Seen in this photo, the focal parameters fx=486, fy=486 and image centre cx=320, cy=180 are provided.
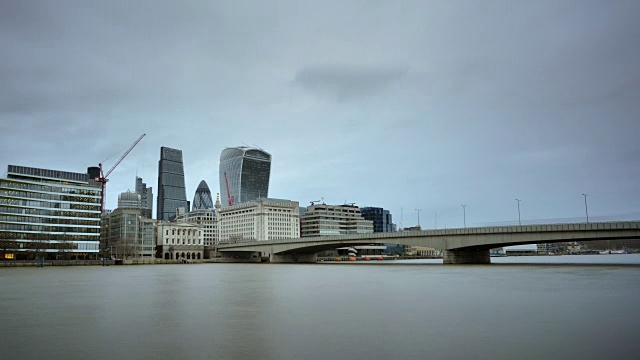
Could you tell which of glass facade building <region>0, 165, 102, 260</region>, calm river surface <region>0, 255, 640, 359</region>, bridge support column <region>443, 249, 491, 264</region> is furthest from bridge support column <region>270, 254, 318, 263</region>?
calm river surface <region>0, 255, 640, 359</region>

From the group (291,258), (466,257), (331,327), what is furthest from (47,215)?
(331,327)

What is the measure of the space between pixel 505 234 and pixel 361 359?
8964 centimetres

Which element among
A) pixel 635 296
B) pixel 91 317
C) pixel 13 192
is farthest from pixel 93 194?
pixel 635 296

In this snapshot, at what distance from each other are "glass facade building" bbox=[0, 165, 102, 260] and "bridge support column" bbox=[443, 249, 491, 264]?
122608 millimetres

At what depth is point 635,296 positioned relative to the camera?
3538 cm

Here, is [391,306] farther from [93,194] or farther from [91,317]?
[93,194]

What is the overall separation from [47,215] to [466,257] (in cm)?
13473

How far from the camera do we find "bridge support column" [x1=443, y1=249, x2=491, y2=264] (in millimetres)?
110750

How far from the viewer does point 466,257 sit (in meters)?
115

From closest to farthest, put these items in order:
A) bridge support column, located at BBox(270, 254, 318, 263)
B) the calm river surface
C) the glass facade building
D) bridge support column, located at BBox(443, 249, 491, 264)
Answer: the calm river surface < bridge support column, located at BBox(443, 249, 491, 264) < the glass facade building < bridge support column, located at BBox(270, 254, 318, 263)

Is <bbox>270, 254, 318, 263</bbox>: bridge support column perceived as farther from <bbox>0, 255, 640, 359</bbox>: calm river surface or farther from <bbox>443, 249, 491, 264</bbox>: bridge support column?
<bbox>0, 255, 640, 359</bbox>: calm river surface

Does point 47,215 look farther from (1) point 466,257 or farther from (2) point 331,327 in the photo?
(2) point 331,327

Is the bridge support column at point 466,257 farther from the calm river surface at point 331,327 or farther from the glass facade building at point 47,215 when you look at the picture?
the glass facade building at point 47,215

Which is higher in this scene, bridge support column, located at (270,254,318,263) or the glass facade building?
the glass facade building
